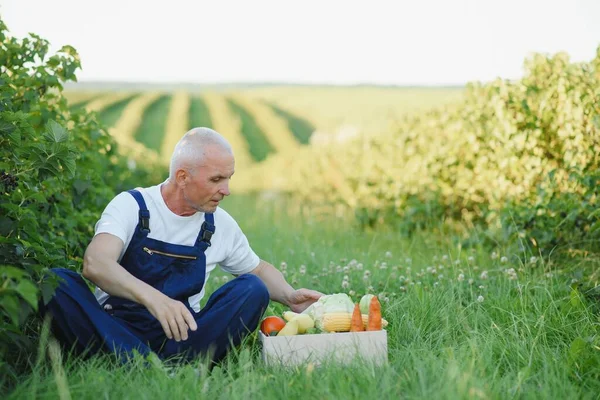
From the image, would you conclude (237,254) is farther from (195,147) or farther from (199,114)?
(199,114)

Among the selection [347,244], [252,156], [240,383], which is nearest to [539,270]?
[347,244]

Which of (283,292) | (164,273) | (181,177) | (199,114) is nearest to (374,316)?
(283,292)

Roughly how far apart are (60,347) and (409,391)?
180 centimetres

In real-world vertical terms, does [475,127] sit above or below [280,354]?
above

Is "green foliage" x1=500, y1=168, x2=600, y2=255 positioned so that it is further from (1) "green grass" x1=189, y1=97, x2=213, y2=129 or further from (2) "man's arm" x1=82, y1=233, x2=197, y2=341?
(1) "green grass" x1=189, y1=97, x2=213, y2=129

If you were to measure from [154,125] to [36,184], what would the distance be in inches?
1248

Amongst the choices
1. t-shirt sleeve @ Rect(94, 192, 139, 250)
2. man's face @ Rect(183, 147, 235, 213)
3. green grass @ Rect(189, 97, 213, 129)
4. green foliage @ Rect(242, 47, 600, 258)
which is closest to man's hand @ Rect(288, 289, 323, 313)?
man's face @ Rect(183, 147, 235, 213)

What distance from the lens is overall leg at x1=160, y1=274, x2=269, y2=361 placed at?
3877mm

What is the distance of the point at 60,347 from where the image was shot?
148 inches

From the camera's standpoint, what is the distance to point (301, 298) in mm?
4309

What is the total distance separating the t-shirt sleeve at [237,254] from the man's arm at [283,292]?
0.07 meters

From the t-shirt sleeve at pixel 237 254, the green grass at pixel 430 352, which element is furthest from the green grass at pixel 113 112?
the t-shirt sleeve at pixel 237 254

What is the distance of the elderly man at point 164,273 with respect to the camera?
367 cm

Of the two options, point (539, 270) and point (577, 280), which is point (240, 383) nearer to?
point (577, 280)
